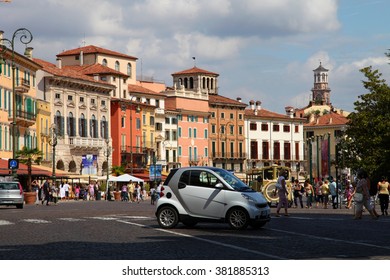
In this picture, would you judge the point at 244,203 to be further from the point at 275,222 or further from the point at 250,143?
the point at 250,143

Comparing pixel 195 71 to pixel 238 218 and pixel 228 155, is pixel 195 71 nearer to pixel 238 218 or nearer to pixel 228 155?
pixel 228 155

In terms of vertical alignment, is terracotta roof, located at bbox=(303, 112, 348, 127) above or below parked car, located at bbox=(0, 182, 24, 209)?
above

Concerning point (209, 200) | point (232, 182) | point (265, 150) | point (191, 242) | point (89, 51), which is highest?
point (89, 51)

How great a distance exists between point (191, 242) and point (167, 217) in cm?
586

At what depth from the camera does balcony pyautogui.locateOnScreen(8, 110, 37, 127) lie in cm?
9381

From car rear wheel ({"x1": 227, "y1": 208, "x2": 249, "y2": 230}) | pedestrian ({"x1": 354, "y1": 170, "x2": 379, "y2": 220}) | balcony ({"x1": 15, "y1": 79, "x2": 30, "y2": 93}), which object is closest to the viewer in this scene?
car rear wheel ({"x1": 227, "y1": 208, "x2": 249, "y2": 230})

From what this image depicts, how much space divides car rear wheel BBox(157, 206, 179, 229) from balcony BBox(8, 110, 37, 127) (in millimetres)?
65686

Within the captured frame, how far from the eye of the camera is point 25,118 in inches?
3770

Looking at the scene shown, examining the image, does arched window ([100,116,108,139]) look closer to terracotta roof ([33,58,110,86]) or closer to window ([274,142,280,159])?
terracotta roof ([33,58,110,86])

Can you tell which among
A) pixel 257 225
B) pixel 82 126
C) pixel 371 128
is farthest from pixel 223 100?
pixel 257 225

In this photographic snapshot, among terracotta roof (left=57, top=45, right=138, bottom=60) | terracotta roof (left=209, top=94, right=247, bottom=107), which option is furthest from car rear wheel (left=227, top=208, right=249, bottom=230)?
terracotta roof (left=209, top=94, right=247, bottom=107)
